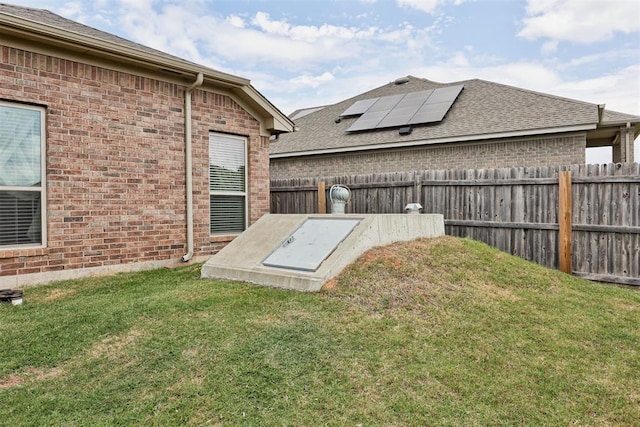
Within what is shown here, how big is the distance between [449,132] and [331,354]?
9.42 meters

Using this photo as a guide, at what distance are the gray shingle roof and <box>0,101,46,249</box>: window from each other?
29.1 feet

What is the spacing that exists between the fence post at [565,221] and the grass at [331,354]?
4.69 ft

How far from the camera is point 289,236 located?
6277 millimetres

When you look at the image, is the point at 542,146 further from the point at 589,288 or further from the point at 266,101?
the point at 266,101

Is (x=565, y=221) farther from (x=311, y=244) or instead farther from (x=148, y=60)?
(x=148, y=60)

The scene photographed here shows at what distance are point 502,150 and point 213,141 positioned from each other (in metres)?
7.43

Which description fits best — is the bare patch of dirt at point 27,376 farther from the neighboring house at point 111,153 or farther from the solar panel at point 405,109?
the solar panel at point 405,109

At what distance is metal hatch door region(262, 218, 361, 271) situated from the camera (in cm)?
545

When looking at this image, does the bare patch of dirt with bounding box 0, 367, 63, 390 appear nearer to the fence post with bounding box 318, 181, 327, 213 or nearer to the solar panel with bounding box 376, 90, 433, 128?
the fence post with bounding box 318, 181, 327, 213

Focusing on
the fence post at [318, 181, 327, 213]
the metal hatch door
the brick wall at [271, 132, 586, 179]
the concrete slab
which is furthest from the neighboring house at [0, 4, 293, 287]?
the brick wall at [271, 132, 586, 179]

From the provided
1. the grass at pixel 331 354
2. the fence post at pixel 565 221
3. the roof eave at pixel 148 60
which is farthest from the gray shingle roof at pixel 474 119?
the grass at pixel 331 354

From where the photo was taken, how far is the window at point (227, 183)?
25.7 ft

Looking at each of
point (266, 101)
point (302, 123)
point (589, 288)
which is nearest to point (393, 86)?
point (302, 123)

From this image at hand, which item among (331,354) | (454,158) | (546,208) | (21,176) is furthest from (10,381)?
(454,158)
